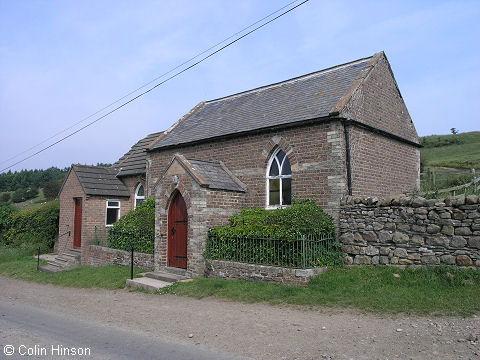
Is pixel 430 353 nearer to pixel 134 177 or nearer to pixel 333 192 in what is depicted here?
pixel 333 192

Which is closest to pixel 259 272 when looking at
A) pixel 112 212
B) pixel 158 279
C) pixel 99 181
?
pixel 158 279

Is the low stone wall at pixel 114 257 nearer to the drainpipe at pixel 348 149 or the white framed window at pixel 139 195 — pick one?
the white framed window at pixel 139 195

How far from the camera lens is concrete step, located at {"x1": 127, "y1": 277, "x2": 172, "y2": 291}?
12.1 meters

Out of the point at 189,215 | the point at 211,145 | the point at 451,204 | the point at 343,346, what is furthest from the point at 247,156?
the point at 343,346

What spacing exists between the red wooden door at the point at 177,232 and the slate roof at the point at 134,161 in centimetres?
696

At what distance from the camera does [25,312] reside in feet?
31.9

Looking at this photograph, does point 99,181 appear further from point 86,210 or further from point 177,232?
point 177,232

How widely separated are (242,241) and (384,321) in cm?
548

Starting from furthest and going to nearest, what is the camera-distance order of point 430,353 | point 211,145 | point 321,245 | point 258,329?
1. point 211,145
2. point 321,245
3. point 258,329
4. point 430,353

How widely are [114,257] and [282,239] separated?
9.14 metres

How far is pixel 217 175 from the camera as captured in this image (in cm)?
1462

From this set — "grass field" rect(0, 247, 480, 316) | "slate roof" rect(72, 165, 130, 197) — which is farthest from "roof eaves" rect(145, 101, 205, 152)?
"grass field" rect(0, 247, 480, 316)

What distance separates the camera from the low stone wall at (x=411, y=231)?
958 cm

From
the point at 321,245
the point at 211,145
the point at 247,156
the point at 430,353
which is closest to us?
the point at 430,353
